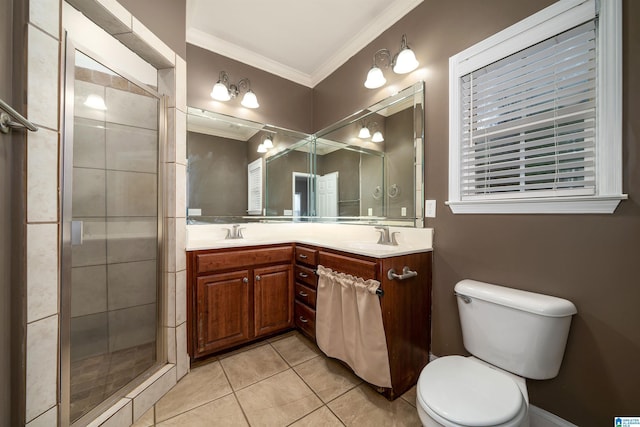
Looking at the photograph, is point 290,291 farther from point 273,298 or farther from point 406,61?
point 406,61

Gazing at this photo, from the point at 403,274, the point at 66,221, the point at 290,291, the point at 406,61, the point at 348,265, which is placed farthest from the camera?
the point at 290,291

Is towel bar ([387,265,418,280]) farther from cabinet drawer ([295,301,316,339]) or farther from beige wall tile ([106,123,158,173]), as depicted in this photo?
beige wall tile ([106,123,158,173])

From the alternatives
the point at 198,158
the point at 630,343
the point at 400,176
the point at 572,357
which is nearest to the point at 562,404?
the point at 572,357

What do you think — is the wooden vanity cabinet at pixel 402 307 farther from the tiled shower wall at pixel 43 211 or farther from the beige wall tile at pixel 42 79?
the beige wall tile at pixel 42 79

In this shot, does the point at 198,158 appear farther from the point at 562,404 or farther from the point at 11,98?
the point at 562,404

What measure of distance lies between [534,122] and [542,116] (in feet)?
0.12

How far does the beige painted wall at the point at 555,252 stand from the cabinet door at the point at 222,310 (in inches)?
54.9

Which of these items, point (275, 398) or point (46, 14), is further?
point (275, 398)

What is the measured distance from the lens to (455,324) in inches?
58.9

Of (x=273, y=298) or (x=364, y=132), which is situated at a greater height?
(x=364, y=132)

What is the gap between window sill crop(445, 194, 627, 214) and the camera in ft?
3.25

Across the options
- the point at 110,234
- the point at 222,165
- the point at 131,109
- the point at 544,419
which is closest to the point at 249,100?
the point at 222,165

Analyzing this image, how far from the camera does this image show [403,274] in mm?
1418

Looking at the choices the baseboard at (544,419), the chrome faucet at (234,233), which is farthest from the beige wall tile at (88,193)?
the baseboard at (544,419)
